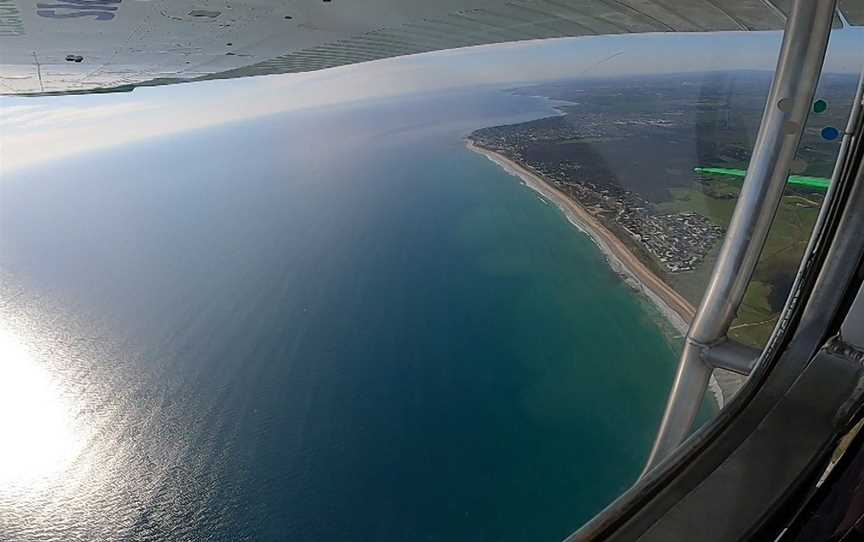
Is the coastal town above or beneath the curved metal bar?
beneath

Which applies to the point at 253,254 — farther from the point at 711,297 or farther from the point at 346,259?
the point at 711,297

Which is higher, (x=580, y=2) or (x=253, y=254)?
(x=580, y=2)

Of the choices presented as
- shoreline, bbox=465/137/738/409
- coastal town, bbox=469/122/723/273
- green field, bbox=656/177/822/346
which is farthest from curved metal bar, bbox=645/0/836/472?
shoreline, bbox=465/137/738/409

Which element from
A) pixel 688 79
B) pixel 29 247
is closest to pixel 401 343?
pixel 688 79

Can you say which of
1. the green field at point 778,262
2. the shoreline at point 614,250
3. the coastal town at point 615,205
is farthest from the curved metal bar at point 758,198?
the shoreline at point 614,250

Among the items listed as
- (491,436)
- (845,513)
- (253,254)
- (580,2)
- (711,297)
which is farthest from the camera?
(253,254)

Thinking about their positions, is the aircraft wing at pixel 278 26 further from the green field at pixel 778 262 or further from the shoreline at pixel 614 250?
the shoreline at pixel 614 250

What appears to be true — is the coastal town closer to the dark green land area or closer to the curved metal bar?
the dark green land area
